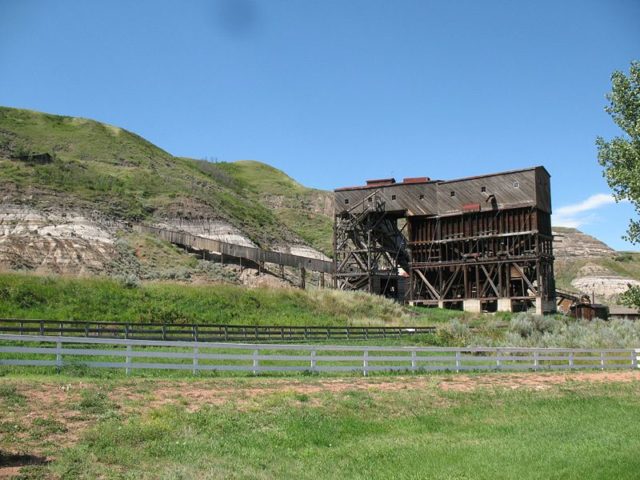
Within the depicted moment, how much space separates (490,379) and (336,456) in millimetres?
11966

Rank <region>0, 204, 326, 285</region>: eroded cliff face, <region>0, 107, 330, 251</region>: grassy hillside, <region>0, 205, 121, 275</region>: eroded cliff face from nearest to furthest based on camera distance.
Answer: <region>0, 205, 121, 275</region>: eroded cliff face
<region>0, 204, 326, 285</region>: eroded cliff face
<region>0, 107, 330, 251</region>: grassy hillside

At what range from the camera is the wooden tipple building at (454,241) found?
6100 cm

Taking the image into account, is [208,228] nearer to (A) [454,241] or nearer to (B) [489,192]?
(A) [454,241]

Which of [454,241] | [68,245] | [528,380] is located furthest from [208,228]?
[528,380]

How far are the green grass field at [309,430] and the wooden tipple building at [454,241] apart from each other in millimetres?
41265

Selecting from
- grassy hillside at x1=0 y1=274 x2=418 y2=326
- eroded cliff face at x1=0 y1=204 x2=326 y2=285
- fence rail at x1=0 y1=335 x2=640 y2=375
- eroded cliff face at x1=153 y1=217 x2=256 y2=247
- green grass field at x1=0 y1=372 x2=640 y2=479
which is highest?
eroded cliff face at x1=153 y1=217 x2=256 y2=247

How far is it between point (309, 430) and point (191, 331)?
58.4 feet

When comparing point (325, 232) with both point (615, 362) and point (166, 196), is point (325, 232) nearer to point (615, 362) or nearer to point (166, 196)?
point (166, 196)

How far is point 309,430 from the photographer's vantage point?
15195mm

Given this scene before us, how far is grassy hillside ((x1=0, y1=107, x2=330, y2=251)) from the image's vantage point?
67750 mm

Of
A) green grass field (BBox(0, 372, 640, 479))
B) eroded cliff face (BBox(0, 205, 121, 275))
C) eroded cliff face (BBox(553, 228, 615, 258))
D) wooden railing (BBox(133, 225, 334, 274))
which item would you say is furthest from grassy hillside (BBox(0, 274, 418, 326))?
eroded cliff face (BBox(553, 228, 615, 258))

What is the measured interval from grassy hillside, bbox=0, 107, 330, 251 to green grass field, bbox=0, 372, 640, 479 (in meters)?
50.6

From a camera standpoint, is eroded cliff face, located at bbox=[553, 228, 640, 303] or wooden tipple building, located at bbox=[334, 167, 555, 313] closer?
wooden tipple building, located at bbox=[334, 167, 555, 313]

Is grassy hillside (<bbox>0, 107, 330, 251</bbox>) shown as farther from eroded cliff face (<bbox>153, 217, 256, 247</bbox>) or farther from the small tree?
the small tree
